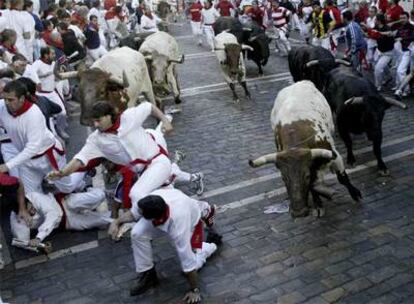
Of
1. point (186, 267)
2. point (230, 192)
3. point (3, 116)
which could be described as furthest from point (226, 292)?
point (3, 116)

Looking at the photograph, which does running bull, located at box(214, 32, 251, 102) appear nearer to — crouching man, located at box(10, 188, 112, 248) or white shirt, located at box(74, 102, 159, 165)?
crouching man, located at box(10, 188, 112, 248)

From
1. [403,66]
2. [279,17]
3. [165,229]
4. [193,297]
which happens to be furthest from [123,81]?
[279,17]

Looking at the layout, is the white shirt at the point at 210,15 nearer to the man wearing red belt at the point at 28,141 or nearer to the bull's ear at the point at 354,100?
the bull's ear at the point at 354,100

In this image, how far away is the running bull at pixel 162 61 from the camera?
12984 mm

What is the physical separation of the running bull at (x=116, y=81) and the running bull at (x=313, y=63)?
11.8 feet

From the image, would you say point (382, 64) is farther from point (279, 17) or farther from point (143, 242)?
point (143, 242)

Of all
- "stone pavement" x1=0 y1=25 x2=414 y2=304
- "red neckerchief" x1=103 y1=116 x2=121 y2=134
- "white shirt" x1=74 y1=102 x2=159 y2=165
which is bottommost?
"stone pavement" x1=0 y1=25 x2=414 y2=304

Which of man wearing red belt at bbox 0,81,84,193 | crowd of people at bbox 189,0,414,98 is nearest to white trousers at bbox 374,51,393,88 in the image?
crowd of people at bbox 189,0,414,98

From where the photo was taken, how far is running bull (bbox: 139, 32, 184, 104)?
12984mm

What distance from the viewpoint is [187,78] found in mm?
17047

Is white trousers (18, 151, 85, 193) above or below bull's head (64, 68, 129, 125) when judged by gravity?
below

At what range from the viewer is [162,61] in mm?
13148

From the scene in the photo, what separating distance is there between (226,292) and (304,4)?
51.7 ft

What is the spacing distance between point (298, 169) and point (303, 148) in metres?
0.34
